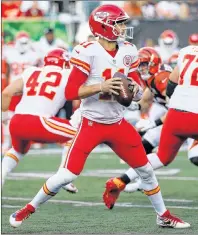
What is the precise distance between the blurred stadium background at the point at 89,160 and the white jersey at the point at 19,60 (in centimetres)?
2

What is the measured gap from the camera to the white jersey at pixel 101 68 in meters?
6.35

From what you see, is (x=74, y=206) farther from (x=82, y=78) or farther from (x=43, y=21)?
(x=43, y=21)

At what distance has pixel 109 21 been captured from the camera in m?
6.48

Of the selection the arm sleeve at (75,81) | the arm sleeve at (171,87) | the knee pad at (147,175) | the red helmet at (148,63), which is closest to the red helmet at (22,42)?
the red helmet at (148,63)

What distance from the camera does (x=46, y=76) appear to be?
27.3 feet

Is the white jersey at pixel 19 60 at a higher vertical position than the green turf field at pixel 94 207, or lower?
lower

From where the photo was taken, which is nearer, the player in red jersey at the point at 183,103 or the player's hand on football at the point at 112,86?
the player's hand on football at the point at 112,86

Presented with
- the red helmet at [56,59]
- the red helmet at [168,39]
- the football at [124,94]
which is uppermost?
the football at [124,94]

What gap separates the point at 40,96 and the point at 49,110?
145 millimetres

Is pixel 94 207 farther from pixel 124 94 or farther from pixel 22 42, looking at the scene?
pixel 22 42

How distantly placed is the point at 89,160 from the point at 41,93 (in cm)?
402

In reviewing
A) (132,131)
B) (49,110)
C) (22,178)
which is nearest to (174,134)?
(132,131)

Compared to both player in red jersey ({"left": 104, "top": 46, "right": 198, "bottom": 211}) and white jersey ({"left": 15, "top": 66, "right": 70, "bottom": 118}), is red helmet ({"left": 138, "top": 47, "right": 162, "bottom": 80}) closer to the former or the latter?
white jersey ({"left": 15, "top": 66, "right": 70, "bottom": 118})

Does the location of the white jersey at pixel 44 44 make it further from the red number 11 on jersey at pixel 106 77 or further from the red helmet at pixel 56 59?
the red number 11 on jersey at pixel 106 77
